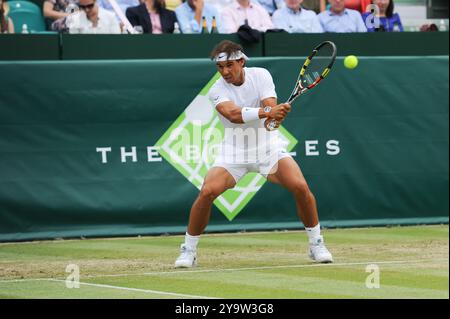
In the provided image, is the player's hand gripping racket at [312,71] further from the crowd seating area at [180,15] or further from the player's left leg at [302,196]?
the crowd seating area at [180,15]

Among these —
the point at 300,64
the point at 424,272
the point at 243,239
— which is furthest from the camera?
the point at 300,64

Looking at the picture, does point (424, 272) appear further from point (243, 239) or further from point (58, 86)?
point (58, 86)

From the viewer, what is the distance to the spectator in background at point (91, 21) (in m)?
12.9

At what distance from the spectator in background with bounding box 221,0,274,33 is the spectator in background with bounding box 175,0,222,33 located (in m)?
0.15

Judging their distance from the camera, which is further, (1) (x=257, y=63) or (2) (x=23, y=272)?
(1) (x=257, y=63)

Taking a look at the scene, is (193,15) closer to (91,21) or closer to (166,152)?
(91,21)

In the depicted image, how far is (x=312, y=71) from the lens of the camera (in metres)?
10.2

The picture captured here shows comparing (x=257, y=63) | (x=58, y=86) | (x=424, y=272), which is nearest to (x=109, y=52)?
(x=58, y=86)

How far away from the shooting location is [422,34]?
45.7 feet

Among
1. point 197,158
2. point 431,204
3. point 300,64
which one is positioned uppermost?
point 300,64

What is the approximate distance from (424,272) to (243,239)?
11.7ft

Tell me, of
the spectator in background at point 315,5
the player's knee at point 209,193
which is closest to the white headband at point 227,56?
the player's knee at point 209,193

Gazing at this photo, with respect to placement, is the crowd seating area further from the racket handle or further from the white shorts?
the racket handle

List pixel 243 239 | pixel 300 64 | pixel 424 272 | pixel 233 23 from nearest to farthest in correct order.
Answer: pixel 424 272, pixel 243 239, pixel 300 64, pixel 233 23
